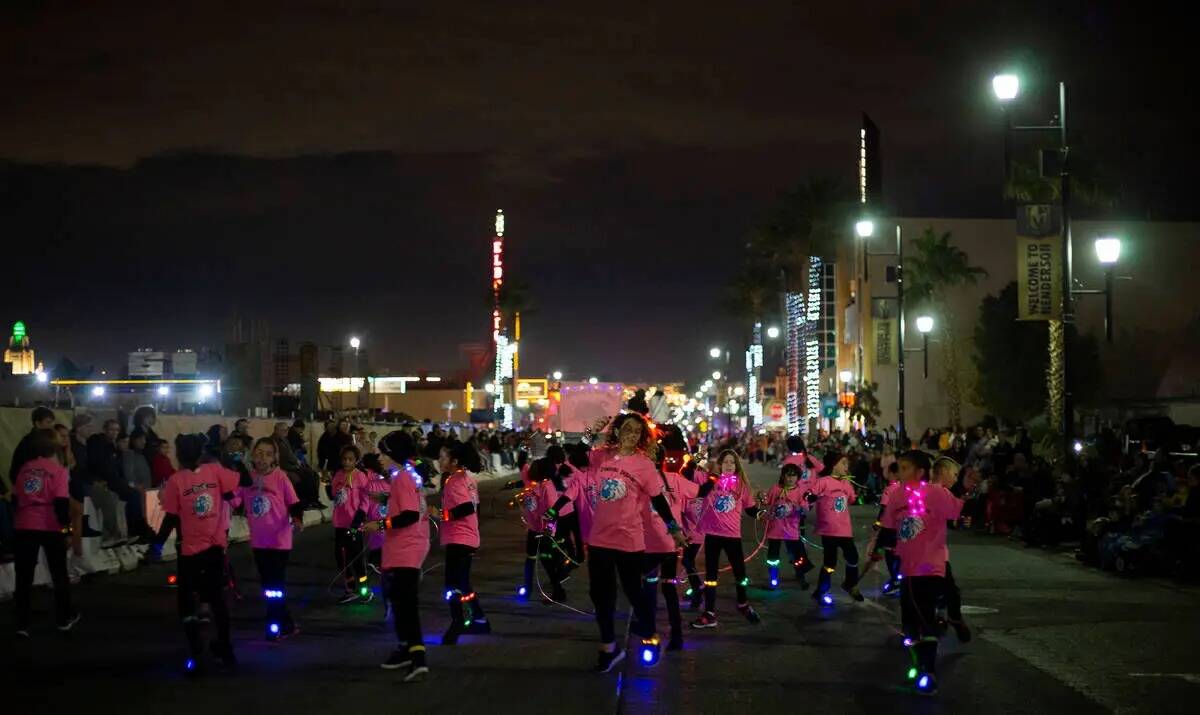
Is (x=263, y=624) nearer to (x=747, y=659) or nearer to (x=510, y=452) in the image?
(x=747, y=659)

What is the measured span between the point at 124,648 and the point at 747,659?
5300 mm

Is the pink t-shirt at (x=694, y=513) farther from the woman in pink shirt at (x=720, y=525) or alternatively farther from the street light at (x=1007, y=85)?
Answer: the street light at (x=1007, y=85)

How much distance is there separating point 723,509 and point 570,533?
360 cm

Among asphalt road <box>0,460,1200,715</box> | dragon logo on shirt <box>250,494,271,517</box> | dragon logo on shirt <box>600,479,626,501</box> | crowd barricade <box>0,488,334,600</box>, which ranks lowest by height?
asphalt road <box>0,460,1200,715</box>

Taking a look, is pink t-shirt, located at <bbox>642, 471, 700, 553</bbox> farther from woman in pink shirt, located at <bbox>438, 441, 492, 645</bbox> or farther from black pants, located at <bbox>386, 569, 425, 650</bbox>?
black pants, located at <bbox>386, 569, 425, 650</bbox>

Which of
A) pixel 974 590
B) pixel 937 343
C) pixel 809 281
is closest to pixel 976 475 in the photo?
pixel 974 590

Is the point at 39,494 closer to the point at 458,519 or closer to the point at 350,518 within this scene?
the point at 350,518

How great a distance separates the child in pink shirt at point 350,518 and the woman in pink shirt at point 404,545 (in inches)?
160

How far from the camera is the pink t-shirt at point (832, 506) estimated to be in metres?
15.2

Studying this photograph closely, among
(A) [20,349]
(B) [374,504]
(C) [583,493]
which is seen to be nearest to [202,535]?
(B) [374,504]

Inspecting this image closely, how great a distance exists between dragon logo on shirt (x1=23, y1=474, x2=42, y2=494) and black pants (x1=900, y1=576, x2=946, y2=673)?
25.2 ft

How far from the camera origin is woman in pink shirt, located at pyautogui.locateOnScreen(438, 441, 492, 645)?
Answer: 11.9 m

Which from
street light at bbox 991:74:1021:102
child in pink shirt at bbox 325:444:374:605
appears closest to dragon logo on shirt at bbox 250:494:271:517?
child in pink shirt at bbox 325:444:374:605

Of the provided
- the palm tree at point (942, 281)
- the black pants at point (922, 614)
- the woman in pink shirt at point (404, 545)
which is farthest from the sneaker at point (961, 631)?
the palm tree at point (942, 281)
